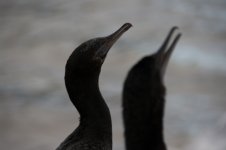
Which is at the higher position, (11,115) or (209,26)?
(209,26)

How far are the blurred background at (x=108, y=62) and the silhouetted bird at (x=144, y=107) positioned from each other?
2.49ft

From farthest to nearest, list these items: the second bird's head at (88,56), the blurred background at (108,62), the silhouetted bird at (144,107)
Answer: the blurred background at (108,62) → the silhouetted bird at (144,107) → the second bird's head at (88,56)

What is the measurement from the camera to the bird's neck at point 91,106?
5008 millimetres

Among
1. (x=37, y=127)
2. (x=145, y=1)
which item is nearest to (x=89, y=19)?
(x=145, y=1)

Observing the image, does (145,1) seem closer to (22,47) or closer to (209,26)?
(209,26)

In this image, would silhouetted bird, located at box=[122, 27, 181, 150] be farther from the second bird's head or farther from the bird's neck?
the second bird's head

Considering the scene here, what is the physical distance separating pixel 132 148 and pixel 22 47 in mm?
4283

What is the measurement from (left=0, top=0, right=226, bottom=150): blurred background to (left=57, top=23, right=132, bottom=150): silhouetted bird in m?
2.69

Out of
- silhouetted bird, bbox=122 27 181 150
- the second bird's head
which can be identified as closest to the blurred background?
silhouetted bird, bbox=122 27 181 150

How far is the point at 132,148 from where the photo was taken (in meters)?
6.91

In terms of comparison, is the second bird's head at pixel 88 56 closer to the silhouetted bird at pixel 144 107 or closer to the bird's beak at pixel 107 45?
the bird's beak at pixel 107 45

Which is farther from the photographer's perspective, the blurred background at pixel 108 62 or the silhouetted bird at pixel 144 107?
the blurred background at pixel 108 62

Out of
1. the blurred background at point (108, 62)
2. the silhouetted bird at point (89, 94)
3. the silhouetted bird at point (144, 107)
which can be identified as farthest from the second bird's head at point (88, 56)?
→ the blurred background at point (108, 62)

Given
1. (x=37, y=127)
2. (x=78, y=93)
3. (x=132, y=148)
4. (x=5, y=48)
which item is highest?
(x=5, y=48)
